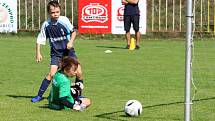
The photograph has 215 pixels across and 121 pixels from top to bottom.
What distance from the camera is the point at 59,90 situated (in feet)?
29.3

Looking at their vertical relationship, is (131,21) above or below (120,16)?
below

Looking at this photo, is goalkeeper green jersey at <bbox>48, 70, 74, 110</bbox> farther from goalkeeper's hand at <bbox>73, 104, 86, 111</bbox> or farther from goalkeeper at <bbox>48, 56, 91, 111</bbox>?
goalkeeper's hand at <bbox>73, 104, 86, 111</bbox>

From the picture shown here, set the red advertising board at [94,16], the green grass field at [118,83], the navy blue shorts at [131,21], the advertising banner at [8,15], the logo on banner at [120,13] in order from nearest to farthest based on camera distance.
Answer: the green grass field at [118,83] → the navy blue shorts at [131,21] → the logo on banner at [120,13] → the red advertising board at [94,16] → the advertising banner at [8,15]

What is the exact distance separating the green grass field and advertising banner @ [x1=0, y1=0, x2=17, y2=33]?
5.09m

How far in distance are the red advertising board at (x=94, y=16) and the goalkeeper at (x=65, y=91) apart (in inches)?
653

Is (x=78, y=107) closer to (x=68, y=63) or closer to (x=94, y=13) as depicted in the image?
(x=68, y=63)

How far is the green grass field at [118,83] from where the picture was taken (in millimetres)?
8578

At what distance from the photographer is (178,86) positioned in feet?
38.0

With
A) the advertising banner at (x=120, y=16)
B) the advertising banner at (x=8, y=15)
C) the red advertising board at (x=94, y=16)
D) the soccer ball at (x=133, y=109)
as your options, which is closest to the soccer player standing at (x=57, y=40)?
the soccer ball at (x=133, y=109)

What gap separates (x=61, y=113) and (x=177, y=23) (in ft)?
67.4

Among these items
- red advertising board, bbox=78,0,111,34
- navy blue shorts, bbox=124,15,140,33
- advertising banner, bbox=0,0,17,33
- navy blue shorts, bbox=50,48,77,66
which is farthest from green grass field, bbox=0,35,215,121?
advertising banner, bbox=0,0,17,33

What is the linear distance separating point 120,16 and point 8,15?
187 inches

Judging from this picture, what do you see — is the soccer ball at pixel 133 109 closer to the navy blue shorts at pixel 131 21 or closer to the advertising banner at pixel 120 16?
the navy blue shorts at pixel 131 21

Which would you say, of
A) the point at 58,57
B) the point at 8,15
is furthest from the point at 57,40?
the point at 8,15
